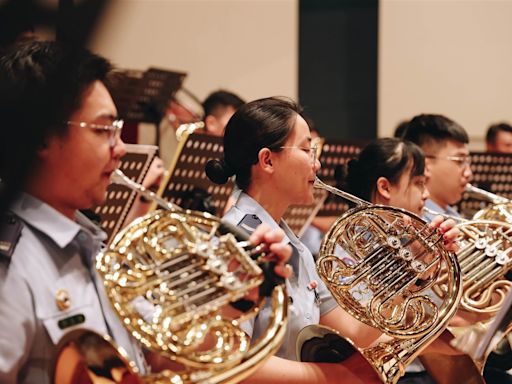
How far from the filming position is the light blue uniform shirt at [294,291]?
A: 2170 mm

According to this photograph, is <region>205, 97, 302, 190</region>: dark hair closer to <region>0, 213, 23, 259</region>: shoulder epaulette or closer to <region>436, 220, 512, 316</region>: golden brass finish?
<region>0, 213, 23, 259</region>: shoulder epaulette

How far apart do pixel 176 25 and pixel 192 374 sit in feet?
15.8

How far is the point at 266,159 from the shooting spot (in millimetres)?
2293

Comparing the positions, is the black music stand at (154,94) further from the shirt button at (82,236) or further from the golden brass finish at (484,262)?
the shirt button at (82,236)

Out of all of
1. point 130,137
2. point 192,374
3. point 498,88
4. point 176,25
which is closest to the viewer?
point 192,374

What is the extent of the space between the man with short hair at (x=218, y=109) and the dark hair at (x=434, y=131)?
1.39 metres

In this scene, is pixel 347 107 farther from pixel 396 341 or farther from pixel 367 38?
pixel 396 341

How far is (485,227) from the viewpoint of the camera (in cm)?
302

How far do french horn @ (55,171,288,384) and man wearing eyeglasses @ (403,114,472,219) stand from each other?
83.7 inches

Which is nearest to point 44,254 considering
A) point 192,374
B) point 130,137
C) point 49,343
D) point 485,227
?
point 49,343

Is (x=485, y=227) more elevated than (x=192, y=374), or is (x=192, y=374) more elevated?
(x=192, y=374)

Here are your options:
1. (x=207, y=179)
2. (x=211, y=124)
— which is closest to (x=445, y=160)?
(x=207, y=179)

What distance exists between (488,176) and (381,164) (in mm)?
1513

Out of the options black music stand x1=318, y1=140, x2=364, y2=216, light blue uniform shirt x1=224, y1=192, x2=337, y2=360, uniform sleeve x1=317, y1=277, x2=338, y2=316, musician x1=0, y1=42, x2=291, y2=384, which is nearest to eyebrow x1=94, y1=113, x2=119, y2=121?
musician x1=0, y1=42, x2=291, y2=384
